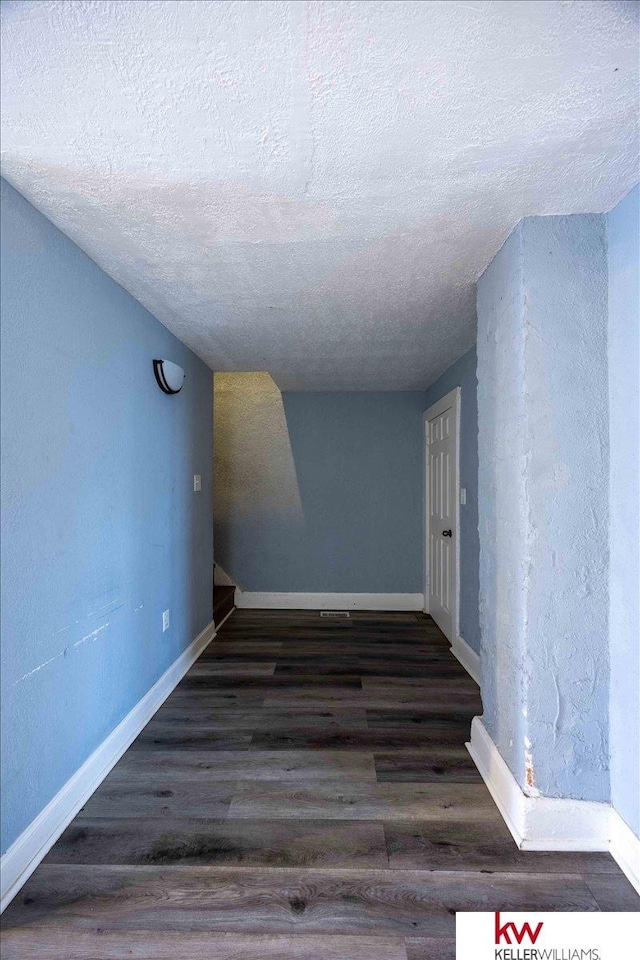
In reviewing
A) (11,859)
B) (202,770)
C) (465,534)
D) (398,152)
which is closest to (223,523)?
(465,534)

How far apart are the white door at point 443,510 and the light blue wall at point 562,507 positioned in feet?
6.42

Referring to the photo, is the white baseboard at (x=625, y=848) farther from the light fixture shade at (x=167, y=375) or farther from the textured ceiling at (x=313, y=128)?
the light fixture shade at (x=167, y=375)

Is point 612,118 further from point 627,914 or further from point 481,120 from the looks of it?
point 627,914

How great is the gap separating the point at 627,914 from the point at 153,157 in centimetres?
255

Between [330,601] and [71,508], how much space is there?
349 centimetres

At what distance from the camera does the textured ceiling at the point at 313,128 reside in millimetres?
1050

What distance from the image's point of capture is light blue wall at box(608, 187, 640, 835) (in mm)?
1615

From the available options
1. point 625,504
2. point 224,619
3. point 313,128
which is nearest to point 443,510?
point 224,619

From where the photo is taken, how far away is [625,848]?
5.44 feet

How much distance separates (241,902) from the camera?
1525 millimetres

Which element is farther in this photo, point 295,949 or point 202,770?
point 202,770

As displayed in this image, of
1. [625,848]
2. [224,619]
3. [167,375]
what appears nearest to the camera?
[625,848]

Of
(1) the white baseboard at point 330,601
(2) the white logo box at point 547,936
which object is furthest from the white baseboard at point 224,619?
(2) the white logo box at point 547,936

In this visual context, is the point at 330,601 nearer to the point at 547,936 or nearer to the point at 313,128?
the point at 547,936
